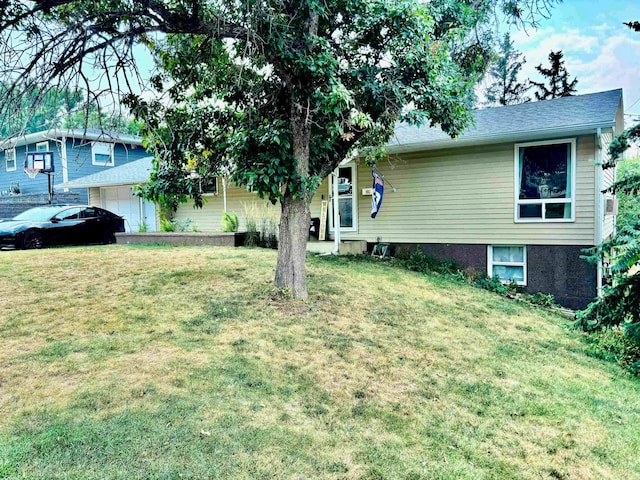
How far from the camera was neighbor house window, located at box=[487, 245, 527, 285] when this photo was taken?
9297 mm

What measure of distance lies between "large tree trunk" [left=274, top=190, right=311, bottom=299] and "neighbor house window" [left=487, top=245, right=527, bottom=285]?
5.51 metres

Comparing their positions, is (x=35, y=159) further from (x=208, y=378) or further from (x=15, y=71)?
(x=208, y=378)

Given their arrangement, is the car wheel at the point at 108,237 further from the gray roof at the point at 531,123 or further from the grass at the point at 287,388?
the gray roof at the point at 531,123

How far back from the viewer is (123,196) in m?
17.0

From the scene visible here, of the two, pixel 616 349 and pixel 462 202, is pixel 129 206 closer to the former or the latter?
pixel 462 202

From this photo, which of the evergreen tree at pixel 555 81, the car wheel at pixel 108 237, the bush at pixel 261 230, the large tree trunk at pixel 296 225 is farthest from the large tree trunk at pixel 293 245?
the evergreen tree at pixel 555 81

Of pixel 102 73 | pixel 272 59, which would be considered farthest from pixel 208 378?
pixel 102 73

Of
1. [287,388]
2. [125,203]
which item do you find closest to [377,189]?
[287,388]

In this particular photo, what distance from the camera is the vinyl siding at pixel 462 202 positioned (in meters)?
8.54

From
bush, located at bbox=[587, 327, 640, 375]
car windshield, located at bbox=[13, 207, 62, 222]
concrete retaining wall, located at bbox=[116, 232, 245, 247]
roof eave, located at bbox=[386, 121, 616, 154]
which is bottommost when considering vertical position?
bush, located at bbox=[587, 327, 640, 375]

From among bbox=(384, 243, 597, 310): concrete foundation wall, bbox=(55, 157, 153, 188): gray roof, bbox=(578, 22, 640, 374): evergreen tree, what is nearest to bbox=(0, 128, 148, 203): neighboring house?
bbox=(55, 157, 153, 188): gray roof

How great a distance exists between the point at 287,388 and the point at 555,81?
2375cm

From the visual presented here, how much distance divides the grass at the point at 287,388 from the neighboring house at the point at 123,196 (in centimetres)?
967

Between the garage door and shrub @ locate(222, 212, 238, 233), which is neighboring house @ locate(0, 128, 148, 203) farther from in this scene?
shrub @ locate(222, 212, 238, 233)
